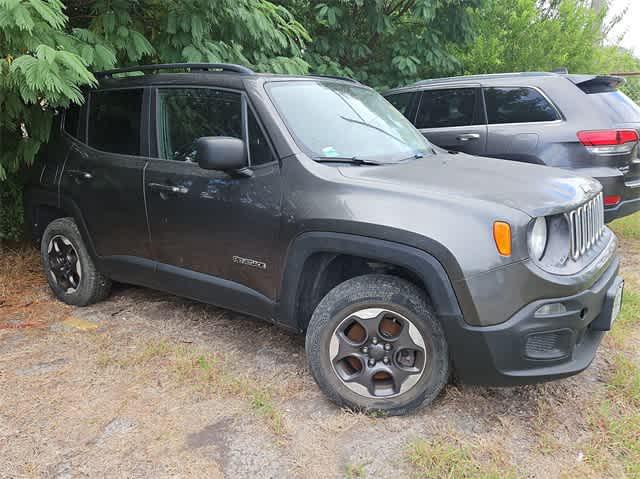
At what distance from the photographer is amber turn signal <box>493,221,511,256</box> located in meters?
2.41

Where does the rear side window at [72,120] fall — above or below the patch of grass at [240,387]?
above

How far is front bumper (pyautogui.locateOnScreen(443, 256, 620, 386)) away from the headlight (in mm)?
219

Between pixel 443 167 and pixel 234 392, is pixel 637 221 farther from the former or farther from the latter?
pixel 234 392

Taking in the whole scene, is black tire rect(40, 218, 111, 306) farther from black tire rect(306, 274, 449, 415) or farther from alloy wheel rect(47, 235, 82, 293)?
black tire rect(306, 274, 449, 415)

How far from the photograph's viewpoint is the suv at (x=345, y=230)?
8.16ft

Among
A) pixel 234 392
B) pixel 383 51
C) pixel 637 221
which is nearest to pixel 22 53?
pixel 234 392

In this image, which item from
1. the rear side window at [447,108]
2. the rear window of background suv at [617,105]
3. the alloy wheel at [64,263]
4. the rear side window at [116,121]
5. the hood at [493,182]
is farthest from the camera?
the rear side window at [447,108]

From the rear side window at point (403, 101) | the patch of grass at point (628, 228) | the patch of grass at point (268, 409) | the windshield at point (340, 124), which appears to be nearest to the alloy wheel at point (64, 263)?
the patch of grass at point (268, 409)

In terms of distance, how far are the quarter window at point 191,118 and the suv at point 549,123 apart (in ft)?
10.2

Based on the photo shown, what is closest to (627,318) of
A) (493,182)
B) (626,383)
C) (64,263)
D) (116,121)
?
(626,383)

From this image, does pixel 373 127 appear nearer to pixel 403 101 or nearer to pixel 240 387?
pixel 240 387

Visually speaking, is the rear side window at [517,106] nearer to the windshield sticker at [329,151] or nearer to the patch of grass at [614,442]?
the windshield sticker at [329,151]

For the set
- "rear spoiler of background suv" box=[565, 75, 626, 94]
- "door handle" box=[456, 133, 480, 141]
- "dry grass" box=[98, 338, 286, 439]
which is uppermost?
"rear spoiler of background suv" box=[565, 75, 626, 94]

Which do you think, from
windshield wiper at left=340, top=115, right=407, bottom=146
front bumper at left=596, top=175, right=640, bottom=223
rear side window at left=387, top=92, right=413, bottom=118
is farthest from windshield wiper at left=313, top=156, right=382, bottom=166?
rear side window at left=387, top=92, right=413, bottom=118
